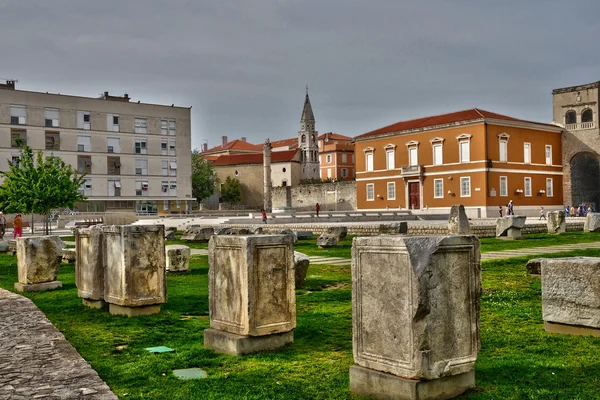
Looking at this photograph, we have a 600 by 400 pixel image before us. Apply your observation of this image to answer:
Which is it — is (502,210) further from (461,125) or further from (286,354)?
(286,354)

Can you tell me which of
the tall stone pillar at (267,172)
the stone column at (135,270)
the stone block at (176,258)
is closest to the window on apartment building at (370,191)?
the tall stone pillar at (267,172)

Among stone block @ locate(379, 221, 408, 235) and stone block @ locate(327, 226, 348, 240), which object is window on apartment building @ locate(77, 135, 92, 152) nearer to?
stone block @ locate(327, 226, 348, 240)

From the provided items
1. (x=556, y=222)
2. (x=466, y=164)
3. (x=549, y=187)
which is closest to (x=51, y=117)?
(x=466, y=164)

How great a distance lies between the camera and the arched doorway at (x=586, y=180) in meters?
55.8

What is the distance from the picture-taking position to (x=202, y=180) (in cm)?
8138

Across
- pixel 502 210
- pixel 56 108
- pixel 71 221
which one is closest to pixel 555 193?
pixel 502 210

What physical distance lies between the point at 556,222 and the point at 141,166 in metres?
44.9

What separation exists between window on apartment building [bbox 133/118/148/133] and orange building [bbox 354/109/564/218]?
22255mm

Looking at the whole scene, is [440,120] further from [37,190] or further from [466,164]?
[37,190]

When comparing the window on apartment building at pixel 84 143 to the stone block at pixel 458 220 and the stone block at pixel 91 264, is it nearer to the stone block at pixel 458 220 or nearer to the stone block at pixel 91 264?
the stone block at pixel 458 220

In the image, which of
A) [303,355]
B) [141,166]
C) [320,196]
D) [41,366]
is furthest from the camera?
[320,196]

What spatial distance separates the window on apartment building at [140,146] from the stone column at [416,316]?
5819cm

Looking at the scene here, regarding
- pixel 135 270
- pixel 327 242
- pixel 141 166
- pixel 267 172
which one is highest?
pixel 267 172

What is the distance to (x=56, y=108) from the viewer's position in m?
55.2
